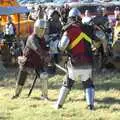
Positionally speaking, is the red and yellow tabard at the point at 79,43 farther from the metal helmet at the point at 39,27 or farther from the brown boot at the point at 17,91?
the brown boot at the point at 17,91

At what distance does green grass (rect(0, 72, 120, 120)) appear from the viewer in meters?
9.02

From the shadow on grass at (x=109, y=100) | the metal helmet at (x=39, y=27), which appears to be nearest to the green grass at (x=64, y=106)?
the shadow on grass at (x=109, y=100)

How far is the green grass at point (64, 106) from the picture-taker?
902 cm

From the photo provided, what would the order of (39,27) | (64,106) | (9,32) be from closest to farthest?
(64,106), (39,27), (9,32)

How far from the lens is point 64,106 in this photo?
9812 millimetres

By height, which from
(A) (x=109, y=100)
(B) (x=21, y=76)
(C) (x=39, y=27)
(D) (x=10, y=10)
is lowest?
(A) (x=109, y=100)

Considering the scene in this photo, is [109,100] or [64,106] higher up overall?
[64,106]

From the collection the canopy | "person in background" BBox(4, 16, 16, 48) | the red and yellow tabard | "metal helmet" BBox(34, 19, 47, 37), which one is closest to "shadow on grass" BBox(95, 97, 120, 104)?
the red and yellow tabard

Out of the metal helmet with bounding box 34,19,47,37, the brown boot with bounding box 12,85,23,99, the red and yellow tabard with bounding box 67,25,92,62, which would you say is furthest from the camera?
the brown boot with bounding box 12,85,23,99

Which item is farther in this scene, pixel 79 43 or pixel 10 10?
pixel 10 10

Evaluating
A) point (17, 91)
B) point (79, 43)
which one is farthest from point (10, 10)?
point (79, 43)

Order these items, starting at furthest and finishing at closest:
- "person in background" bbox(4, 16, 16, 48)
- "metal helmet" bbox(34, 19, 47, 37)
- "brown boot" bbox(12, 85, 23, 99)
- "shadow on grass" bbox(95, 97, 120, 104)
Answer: "person in background" bbox(4, 16, 16, 48) < "brown boot" bbox(12, 85, 23, 99) < "shadow on grass" bbox(95, 97, 120, 104) < "metal helmet" bbox(34, 19, 47, 37)

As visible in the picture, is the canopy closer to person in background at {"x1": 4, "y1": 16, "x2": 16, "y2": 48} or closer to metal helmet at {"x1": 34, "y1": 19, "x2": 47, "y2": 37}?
person in background at {"x1": 4, "y1": 16, "x2": 16, "y2": 48}

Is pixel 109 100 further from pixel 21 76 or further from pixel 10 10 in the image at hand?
pixel 10 10
